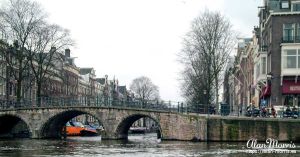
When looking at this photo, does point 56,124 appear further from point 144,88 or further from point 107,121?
point 144,88

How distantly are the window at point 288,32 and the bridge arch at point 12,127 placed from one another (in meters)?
23.4

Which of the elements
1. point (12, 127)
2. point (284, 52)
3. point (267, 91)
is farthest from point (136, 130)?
point (284, 52)

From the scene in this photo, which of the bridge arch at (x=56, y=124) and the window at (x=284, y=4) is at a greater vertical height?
the window at (x=284, y=4)

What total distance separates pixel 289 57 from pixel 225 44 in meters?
8.77

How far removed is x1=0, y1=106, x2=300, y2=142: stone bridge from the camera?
119ft

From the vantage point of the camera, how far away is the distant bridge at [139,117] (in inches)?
1435

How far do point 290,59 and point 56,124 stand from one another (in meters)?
20.8

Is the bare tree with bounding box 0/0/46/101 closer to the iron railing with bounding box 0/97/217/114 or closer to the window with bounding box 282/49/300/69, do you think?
the iron railing with bounding box 0/97/217/114

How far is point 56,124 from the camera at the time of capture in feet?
164

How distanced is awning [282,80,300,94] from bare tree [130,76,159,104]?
7786 centimetres

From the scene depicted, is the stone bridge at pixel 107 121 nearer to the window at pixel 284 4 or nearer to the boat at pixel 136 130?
the window at pixel 284 4

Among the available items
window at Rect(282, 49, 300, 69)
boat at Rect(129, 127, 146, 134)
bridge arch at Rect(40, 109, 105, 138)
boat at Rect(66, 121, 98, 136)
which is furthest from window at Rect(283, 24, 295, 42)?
boat at Rect(129, 127, 146, 134)

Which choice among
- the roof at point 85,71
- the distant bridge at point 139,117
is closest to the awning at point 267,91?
the distant bridge at point 139,117

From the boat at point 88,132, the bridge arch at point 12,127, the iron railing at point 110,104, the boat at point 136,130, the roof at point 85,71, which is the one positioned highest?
the roof at point 85,71
